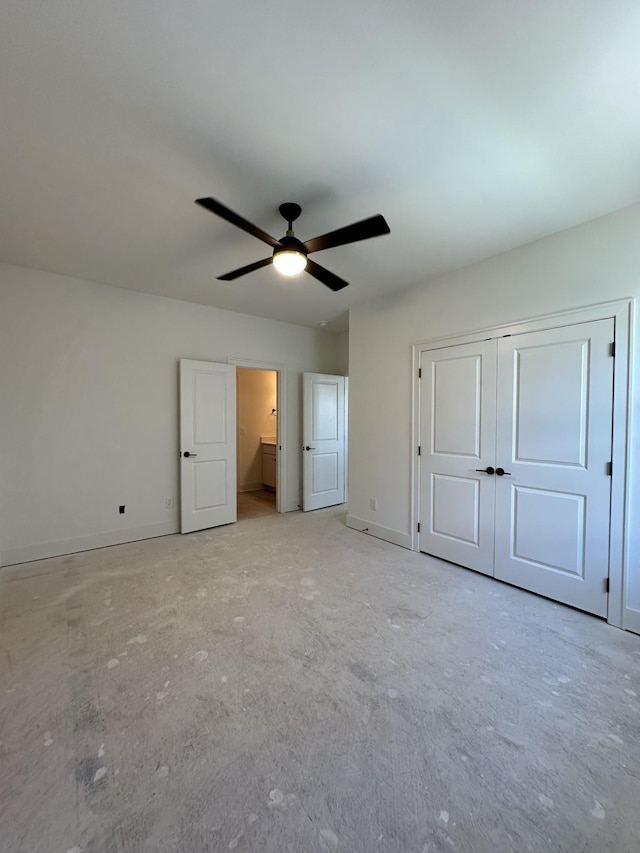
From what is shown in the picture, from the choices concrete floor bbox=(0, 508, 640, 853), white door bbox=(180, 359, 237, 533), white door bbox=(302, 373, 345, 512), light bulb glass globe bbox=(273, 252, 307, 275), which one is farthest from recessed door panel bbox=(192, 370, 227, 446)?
light bulb glass globe bbox=(273, 252, 307, 275)

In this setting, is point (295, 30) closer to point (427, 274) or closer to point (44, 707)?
point (427, 274)

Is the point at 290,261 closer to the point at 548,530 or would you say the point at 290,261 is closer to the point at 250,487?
the point at 548,530

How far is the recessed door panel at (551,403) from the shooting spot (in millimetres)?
2373

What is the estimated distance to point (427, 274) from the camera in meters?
3.21

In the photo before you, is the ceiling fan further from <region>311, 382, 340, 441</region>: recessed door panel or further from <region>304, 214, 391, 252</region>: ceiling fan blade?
<region>311, 382, 340, 441</region>: recessed door panel

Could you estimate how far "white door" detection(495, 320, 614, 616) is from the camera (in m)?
2.30

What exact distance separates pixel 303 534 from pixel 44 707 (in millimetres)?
2604

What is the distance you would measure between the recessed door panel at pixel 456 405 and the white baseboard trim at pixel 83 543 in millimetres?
3102

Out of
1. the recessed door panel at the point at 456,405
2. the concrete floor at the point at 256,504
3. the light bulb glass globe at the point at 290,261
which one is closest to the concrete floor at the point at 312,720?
the recessed door panel at the point at 456,405

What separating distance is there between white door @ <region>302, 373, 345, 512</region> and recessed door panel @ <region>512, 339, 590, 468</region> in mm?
2759

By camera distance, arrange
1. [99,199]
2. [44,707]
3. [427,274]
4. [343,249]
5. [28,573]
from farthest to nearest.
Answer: [427,274], [28,573], [343,249], [99,199], [44,707]

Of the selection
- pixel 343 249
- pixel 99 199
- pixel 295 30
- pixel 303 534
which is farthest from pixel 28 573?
pixel 295 30

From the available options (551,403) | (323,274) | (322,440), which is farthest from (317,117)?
(322,440)

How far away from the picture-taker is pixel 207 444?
4121mm
